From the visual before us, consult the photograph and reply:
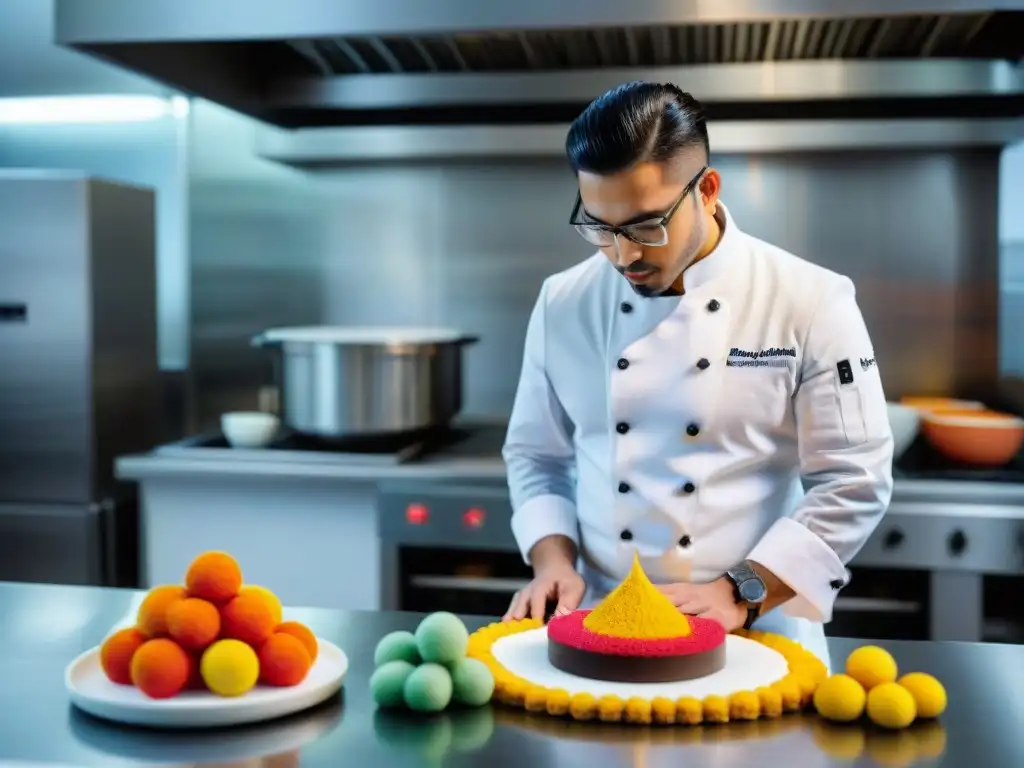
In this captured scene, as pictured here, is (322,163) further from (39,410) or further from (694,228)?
(694,228)

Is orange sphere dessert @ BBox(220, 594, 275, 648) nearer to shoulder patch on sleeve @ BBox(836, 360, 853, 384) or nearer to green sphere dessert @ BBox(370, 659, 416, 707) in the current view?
green sphere dessert @ BBox(370, 659, 416, 707)

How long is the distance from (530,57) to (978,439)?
1.41 m

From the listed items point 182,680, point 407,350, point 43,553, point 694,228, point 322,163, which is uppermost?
point 322,163

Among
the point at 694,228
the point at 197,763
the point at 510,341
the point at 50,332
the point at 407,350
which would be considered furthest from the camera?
the point at 510,341

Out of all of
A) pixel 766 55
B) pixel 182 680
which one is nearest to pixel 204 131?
pixel 766 55

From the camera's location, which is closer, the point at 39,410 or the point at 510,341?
the point at 39,410

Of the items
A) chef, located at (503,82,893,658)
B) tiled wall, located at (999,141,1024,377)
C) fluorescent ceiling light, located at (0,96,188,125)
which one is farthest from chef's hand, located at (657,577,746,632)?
fluorescent ceiling light, located at (0,96,188,125)

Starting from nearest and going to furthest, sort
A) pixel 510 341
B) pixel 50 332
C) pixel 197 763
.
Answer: pixel 197 763 < pixel 50 332 < pixel 510 341

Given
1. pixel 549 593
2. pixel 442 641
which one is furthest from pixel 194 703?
pixel 549 593

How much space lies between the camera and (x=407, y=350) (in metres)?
2.82

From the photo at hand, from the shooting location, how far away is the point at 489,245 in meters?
3.43

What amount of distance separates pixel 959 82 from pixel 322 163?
1726 mm

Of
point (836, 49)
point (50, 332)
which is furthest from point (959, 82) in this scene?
point (50, 332)

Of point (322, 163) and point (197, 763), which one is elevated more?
point (322, 163)
